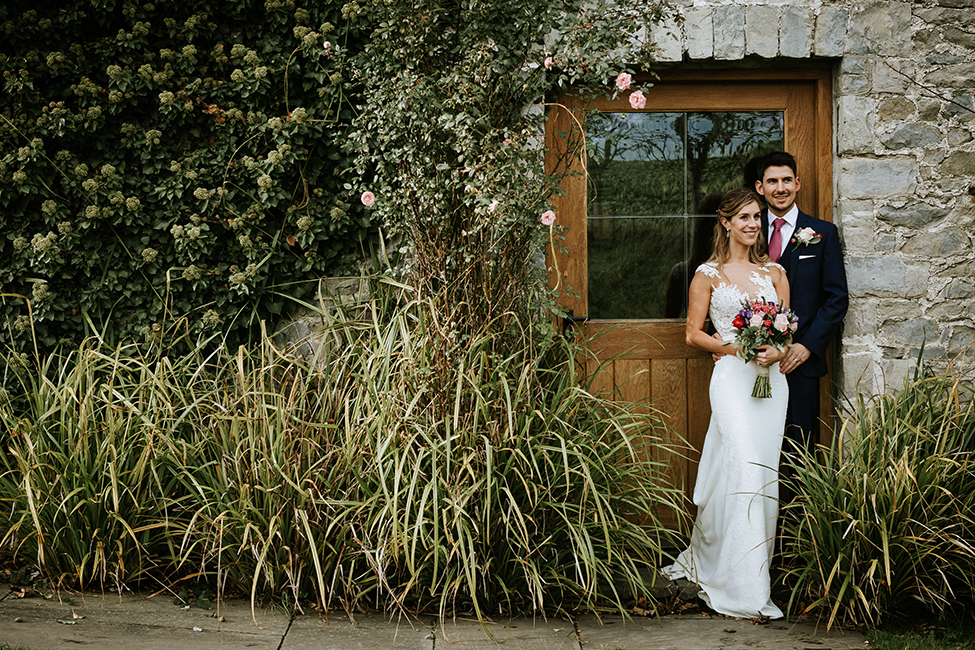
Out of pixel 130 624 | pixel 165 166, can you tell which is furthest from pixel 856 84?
pixel 130 624

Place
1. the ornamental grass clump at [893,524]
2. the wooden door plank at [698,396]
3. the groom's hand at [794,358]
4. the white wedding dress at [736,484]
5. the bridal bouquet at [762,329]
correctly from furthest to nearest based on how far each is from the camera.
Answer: the wooden door plank at [698,396], the groom's hand at [794,358], the bridal bouquet at [762,329], the white wedding dress at [736,484], the ornamental grass clump at [893,524]

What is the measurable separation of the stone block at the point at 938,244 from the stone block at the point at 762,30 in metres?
1.25

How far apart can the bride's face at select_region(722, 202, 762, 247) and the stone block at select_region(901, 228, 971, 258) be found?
0.90 m

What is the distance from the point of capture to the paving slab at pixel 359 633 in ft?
9.60

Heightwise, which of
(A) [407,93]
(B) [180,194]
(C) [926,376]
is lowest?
(C) [926,376]

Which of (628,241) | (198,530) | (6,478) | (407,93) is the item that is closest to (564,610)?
(198,530)

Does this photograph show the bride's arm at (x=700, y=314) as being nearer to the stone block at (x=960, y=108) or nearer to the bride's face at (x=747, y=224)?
the bride's face at (x=747, y=224)

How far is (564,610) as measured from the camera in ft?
10.7

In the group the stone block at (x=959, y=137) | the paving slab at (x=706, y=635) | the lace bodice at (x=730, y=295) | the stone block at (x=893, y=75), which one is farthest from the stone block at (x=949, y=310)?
the paving slab at (x=706, y=635)

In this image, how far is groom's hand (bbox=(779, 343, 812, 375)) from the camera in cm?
380

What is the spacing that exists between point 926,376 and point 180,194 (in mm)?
4118

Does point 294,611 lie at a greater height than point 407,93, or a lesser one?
lesser

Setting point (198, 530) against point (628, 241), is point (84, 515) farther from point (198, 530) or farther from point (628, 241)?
point (628, 241)

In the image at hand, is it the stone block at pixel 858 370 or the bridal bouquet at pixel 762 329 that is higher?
the bridal bouquet at pixel 762 329
